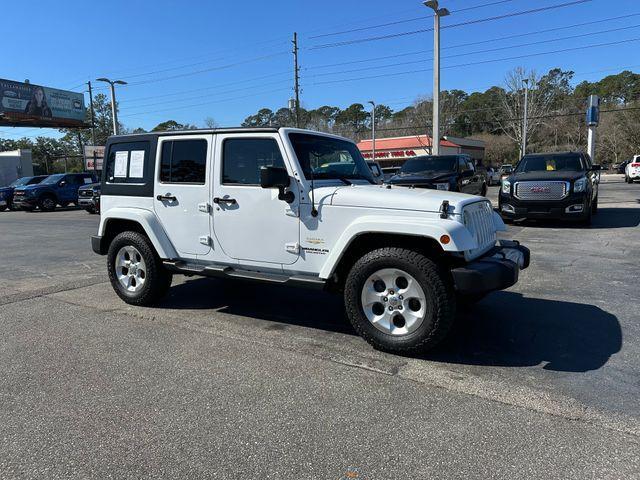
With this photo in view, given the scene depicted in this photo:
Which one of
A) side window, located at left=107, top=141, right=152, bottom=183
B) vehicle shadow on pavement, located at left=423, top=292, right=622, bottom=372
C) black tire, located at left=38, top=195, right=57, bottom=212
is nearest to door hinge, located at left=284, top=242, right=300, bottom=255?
vehicle shadow on pavement, located at left=423, top=292, right=622, bottom=372

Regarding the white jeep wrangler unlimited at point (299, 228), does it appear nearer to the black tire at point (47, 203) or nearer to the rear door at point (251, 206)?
the rear door at point (251, 206)

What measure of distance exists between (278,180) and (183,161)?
4.91 feet

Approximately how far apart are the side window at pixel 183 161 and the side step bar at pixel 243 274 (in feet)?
2.96

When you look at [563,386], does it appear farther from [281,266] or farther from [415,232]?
[281,266]

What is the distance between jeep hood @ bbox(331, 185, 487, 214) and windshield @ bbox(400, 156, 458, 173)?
912 cm

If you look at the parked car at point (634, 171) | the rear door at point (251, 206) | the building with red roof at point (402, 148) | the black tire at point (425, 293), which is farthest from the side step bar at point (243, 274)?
the building with red roof at point (402, 148)

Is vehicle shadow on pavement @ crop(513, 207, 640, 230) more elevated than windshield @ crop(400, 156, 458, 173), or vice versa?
windshield @ crop(400, 156, 458, 173)

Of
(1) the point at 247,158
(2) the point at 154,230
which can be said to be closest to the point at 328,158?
(1) the point at 247,158

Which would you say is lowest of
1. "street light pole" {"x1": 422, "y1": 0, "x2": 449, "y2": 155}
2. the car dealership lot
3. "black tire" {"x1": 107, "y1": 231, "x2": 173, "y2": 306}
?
the car dealership lot

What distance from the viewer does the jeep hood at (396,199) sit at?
3.95m

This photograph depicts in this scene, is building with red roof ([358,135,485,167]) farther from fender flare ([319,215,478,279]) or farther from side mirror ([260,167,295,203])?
fender flare ([319,215,478,279])

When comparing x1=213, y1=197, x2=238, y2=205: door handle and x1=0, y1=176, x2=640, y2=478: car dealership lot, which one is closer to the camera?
x1=0, y1=176, x2=640, y2=478: car dealership lot

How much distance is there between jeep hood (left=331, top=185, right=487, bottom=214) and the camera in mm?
3953

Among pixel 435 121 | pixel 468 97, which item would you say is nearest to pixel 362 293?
pixel 435 121
